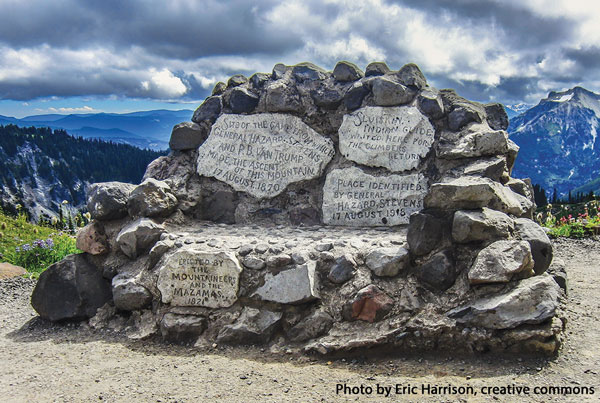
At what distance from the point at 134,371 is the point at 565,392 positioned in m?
4.02

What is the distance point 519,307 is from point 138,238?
4.56m

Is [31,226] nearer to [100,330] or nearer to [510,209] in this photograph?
[100,330]

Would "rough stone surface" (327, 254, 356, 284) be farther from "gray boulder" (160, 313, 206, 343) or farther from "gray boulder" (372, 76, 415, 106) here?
"gray boulder" (372, 76, 415, 106)

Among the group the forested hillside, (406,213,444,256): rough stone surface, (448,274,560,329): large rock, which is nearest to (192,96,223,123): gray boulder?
(406,213,444,256): rough stone surface

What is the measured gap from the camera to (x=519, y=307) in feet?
17.0

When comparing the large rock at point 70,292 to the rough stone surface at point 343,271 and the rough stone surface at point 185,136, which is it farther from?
the rough stone surface at point 343,271

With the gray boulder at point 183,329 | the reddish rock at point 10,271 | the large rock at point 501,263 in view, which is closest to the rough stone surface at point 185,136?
the gray boulder at point 183,329

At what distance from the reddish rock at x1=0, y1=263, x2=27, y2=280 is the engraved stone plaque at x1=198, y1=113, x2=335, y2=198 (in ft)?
13.7

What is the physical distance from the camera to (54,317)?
689 centimetres

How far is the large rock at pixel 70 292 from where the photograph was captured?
686cm

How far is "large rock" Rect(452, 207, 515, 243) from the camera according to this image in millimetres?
5637

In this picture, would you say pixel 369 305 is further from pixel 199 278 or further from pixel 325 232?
A: pixel 199 278

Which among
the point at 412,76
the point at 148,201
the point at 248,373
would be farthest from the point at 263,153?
the point at 248,373

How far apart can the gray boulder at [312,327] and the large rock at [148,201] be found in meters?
2.71
